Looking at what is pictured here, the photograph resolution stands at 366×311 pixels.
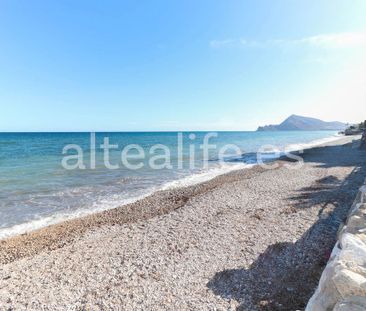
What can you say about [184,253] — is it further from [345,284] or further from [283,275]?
[345,284]

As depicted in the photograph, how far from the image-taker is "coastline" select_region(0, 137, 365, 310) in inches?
202

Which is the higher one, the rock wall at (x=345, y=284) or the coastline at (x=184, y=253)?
the rock wall at (x=345, y=284)

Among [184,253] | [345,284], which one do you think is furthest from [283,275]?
[345,284]

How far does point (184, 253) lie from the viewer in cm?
671

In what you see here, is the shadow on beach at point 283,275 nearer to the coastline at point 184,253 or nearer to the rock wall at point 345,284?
the coastline at point 184,253

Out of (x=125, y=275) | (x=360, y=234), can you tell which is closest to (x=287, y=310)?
(x=360, y=234)

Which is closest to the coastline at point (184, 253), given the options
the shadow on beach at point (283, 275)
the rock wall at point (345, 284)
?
the shadow on beach at point (283, 275)

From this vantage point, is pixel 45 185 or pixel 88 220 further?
pixel 45 185

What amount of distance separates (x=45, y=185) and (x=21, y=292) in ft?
42.5

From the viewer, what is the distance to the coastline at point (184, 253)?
512 centimetres

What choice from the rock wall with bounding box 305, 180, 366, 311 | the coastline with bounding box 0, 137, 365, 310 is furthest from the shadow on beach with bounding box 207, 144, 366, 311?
the rock wall with bounding box 305, 180, 366, 311

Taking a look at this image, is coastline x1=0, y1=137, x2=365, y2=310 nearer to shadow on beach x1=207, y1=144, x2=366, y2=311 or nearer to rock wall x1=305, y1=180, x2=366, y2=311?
shadow on beach x1=207, y1=144, x2=366, y2=311

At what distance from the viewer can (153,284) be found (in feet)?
17.9

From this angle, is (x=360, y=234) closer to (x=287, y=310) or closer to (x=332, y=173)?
(x=287, y=310)
